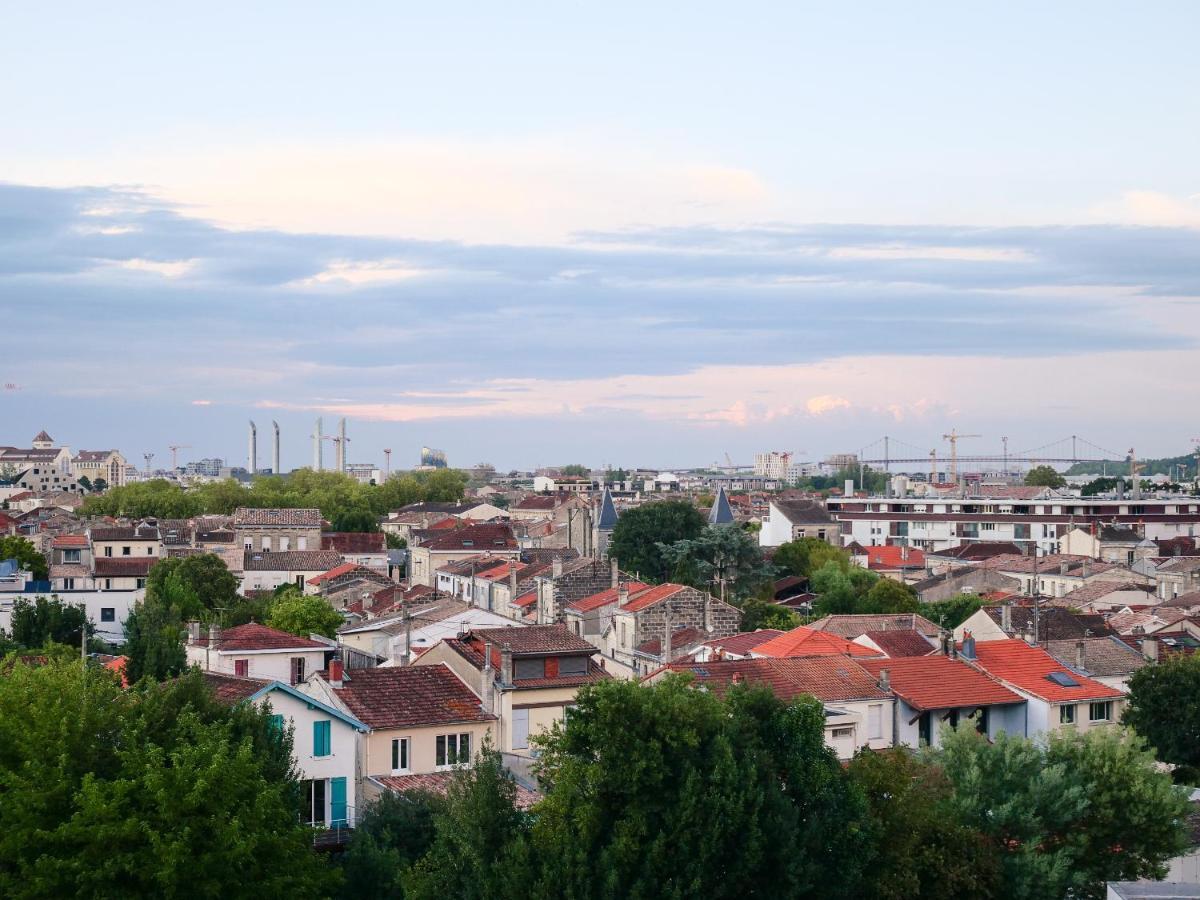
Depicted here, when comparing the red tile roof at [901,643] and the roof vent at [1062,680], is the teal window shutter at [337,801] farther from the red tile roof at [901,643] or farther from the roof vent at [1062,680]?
the roof vent at [1062,680]

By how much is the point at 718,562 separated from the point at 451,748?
39.6 metres

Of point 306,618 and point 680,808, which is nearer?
point 680,808

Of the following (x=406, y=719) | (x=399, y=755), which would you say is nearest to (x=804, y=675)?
(x=406, y=719)

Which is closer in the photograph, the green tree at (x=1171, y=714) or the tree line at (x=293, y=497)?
the green tree at (x=1171, y=714)

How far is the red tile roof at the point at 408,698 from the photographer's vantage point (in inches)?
1180

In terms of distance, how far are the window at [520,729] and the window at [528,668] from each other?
827mm

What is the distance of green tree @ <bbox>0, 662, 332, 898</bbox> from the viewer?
19188 millimetres

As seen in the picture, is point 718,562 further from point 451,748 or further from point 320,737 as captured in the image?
point 320,737

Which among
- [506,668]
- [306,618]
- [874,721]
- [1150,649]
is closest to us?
Answer: [506,668]

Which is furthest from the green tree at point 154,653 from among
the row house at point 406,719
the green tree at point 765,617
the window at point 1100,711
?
the window at point 1100,711

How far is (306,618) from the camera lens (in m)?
52.9

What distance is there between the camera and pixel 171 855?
19.0 metres

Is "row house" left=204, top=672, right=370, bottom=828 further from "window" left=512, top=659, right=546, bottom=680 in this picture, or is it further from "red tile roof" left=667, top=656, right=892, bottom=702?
"red tile roof" left=667, top=656, right=892, bottom=702

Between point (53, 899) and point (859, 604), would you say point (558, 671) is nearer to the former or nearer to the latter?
point (53, 899)
